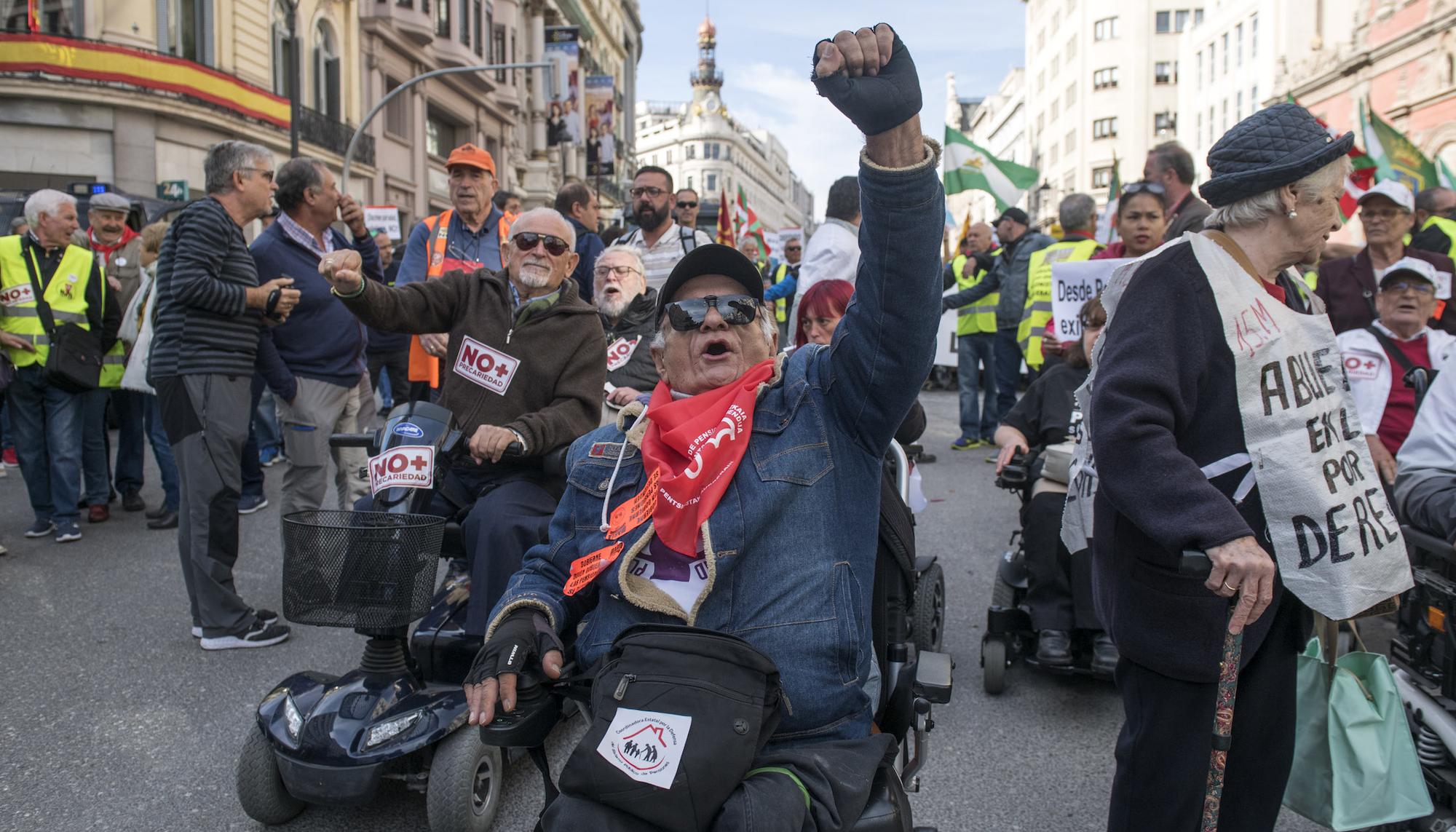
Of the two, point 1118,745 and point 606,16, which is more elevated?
point 606,16

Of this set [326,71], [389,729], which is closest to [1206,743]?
[389,729]

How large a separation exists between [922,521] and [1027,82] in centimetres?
9612

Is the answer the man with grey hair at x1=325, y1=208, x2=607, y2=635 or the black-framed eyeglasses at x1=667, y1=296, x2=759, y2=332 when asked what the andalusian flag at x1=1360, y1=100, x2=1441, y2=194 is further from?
the black-framed eyeglasses at x1=667, y1=296, x2=759, y2=332

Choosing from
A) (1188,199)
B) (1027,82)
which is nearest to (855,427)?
(1188,199)

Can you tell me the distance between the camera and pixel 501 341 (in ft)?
13.4

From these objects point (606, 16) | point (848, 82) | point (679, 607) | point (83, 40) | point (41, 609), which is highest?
point (606, 16)

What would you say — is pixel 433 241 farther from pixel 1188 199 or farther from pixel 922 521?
pixel 1188 199

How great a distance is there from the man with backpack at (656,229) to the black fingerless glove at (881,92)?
4.43m

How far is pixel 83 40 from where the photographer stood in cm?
1966

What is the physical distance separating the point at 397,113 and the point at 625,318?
29.3 m

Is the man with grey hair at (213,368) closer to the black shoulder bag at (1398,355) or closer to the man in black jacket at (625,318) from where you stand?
the man in black jacket at (625,318)

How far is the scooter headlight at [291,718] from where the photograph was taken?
3004 mm

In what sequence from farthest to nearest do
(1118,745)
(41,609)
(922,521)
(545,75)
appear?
(545,75) → (922,521) → (41,609) → (1118,745)

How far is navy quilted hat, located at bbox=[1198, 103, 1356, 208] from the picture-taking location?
2.24m
